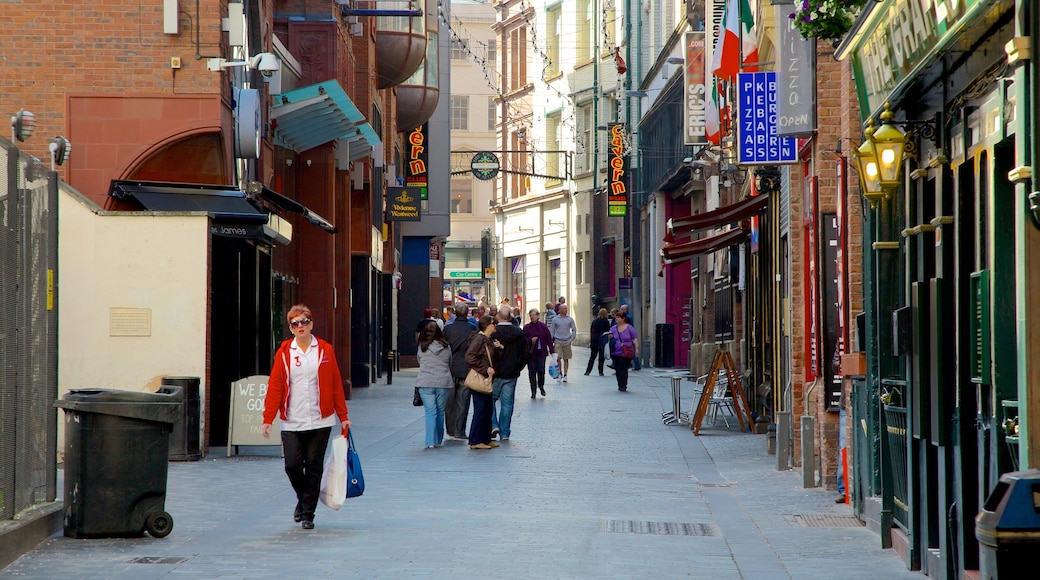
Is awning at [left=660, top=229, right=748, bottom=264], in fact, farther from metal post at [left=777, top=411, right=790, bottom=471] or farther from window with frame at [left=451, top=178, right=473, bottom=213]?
window with frame at [left=451, top=178, right=473, bottom=213]

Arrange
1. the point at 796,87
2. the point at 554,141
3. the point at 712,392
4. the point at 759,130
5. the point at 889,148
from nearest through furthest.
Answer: the point at 889,148 → the point at 796,87 → the point at 759,130 → the point at 712,392 → the point at 554,141

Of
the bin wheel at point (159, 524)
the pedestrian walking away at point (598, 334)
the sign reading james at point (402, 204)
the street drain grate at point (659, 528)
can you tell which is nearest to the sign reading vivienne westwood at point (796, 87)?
the street drain grate at point (659, 528)

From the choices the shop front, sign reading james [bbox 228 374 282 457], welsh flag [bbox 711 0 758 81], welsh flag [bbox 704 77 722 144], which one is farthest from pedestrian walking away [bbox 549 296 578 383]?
the shop front

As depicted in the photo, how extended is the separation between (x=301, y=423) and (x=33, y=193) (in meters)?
2.48

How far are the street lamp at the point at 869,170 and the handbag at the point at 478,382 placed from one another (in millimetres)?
8529

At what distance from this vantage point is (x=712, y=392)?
→ 20.1 m

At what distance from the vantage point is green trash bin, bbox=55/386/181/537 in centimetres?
1000

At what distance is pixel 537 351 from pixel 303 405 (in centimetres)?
1753

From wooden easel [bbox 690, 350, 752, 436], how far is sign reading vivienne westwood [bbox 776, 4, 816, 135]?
21.6ft

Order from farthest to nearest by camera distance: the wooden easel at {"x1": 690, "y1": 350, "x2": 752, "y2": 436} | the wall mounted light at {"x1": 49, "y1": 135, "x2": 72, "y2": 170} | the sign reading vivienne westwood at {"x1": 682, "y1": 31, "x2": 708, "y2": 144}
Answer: the sign reading vivienne westwood at {"x1": 682, "y1": 31, "x2": 708, "y2": 144}, the wooden easel at {"x1": 690, "y1": 350, "x2": 752, "y2": 436}, the wall mounted light at {"x1": 49, "y1": 135, "x2": 72, "y2": 170}

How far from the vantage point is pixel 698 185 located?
120 feet

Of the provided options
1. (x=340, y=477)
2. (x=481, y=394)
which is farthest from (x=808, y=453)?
(x=481, y=394)

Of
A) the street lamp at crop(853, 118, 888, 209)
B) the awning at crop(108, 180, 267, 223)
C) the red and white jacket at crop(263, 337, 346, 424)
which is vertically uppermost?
the awning at crop(108, 180, 267, 223)

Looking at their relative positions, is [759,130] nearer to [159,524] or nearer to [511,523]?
[511,523]
